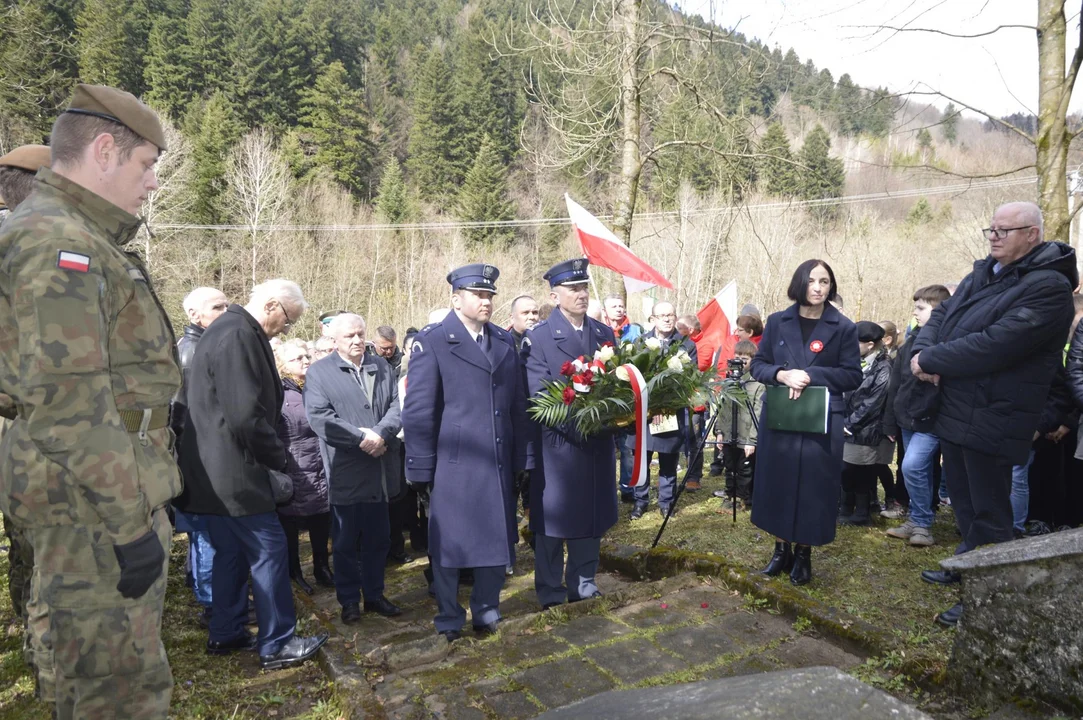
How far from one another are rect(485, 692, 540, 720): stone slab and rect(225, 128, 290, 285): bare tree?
38.5m

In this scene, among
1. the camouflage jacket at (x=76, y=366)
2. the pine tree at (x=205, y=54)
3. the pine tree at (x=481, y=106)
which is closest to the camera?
the camouflage jacket at (x=76, y=366)

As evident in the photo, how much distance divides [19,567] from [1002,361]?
5.60 m

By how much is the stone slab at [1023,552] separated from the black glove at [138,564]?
2.99 m

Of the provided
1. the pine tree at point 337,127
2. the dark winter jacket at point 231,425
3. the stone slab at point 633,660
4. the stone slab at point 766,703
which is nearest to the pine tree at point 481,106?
the pine tree at point 337,127

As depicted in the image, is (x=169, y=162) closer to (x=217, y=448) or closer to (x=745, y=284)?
(x=745, y=284)

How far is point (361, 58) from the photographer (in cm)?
5669

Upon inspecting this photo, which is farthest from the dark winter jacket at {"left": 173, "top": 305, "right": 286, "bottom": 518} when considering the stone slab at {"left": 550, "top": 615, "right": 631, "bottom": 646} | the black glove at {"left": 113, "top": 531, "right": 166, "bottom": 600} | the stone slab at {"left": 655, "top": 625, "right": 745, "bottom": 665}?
the stone slab at {"left": 655, "top": 625, "right": 745, "bottom": 665}

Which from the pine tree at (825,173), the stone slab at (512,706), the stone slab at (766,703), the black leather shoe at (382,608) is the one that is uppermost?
the pine tree at (825,173)

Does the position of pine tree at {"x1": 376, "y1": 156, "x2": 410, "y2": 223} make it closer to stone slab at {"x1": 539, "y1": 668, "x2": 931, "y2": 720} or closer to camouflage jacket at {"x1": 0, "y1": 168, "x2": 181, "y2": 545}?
camouflage jacket at {"x1": 0, "y1": 168, "x2": 181, "y2": 545}

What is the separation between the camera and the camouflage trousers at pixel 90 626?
2277 mm

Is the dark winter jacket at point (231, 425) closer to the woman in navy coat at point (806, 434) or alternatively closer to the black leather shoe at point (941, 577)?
the woman in navy coat at point (806, 434)

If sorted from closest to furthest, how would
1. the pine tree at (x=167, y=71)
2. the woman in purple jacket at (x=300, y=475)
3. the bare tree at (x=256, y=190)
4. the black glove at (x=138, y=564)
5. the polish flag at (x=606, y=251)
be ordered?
the black glove at (x=138, y=564) < the woman in purple jacket at (x=300, y=475) < the polish flag at (x=606, y=251) < the bare tree at (x=256, y=190) < the pine tree at (x=167, y=71)

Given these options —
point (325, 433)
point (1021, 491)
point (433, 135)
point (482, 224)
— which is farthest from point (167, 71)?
point (1021, 491)

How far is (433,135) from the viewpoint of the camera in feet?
167
